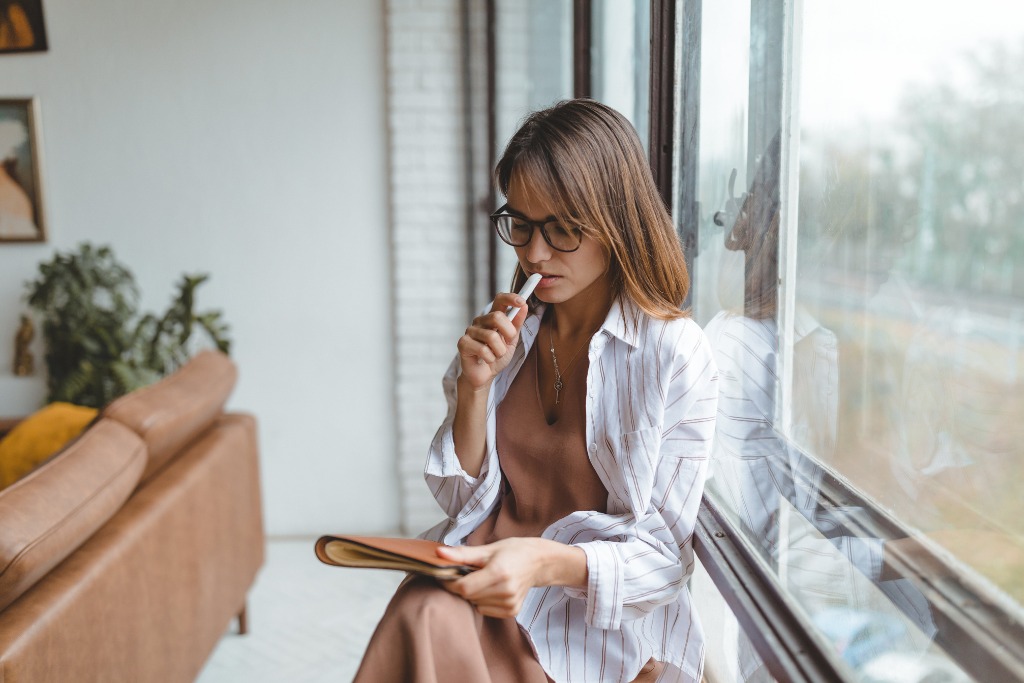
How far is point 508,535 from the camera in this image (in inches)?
48.6

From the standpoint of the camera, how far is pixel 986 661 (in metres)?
0.63

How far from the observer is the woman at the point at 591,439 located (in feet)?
3.64

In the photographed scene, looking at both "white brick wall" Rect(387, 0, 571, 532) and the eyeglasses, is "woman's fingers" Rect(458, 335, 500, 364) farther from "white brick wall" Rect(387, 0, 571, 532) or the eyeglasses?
"white brick wall" Rect(387, 0, 571, 532)

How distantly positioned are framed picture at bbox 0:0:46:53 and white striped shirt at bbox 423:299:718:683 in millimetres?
3136

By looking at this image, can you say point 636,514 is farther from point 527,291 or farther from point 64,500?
point 64,500

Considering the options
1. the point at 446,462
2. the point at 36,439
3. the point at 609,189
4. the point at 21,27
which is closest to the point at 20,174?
the point at 21,27

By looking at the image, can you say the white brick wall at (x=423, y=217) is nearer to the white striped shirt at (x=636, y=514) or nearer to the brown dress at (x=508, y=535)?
the brown dress at (x=508, y=535)

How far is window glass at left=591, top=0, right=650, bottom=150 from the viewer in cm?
202

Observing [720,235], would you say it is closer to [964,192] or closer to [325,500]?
[964,192]

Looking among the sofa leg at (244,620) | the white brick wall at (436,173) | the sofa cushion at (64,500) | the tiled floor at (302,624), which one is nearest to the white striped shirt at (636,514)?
the sofa cushion at (64,500)

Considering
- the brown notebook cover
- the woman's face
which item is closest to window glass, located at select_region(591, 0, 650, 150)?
the woman's face

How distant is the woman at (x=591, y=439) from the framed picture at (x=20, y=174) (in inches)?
117

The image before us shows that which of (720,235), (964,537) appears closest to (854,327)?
(964,537)

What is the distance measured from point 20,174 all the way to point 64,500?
251cm
